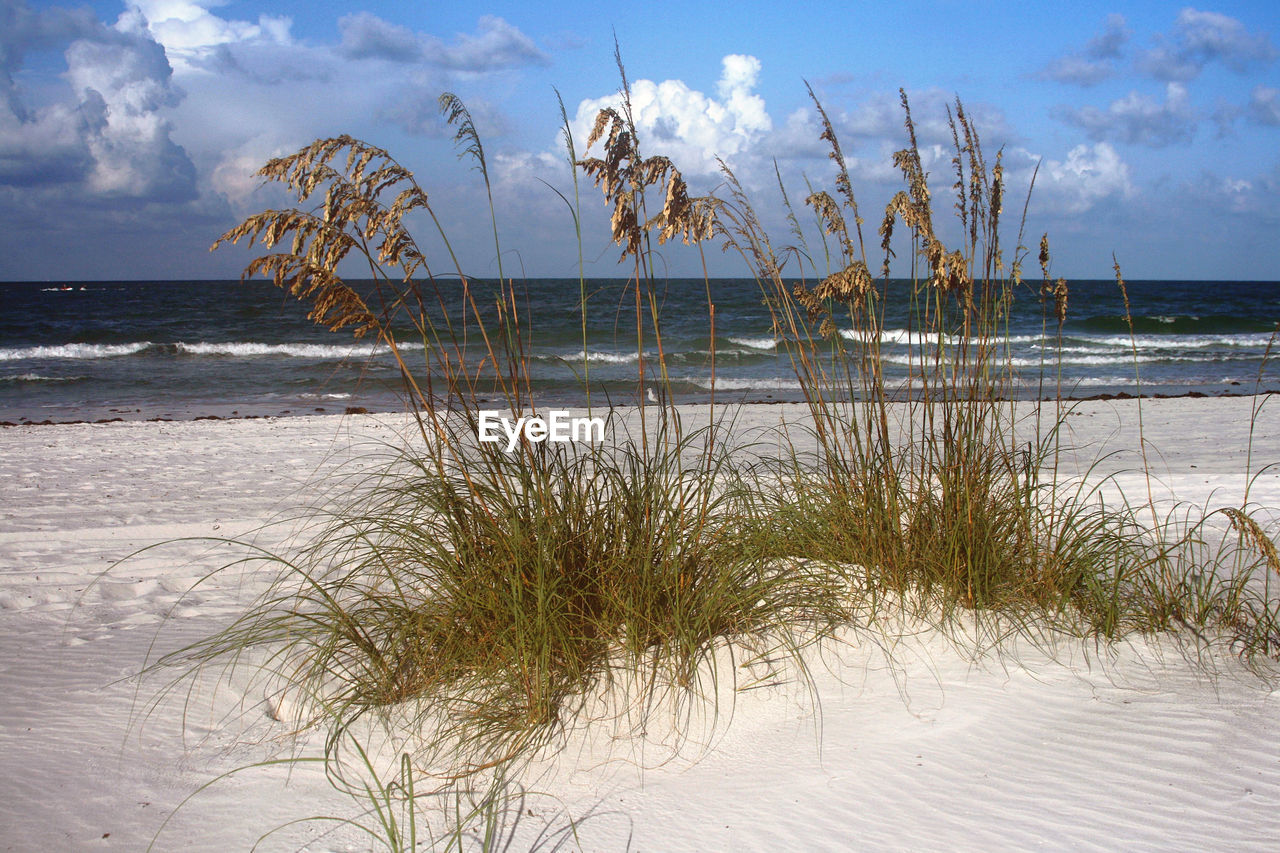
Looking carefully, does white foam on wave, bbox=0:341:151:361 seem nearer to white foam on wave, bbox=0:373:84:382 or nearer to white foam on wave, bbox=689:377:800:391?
white foam on wave, bbox=0:373:84:382

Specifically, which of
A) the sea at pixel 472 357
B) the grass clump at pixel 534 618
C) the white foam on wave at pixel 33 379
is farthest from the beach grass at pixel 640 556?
the white foam on wave at pixel 33 379

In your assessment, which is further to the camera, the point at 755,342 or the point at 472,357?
the point at 755,342

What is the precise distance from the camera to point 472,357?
1995 centimetres

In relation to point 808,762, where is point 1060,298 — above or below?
above

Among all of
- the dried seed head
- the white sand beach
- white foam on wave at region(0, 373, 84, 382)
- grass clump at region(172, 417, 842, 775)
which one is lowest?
the white sand beach

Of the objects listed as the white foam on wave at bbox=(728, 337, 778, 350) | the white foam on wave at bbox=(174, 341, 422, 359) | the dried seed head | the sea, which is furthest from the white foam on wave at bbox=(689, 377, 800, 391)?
the dried seed head

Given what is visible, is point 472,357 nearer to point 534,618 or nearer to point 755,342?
point 755,342

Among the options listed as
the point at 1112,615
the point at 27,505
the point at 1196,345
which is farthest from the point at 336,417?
the point at 1196,345

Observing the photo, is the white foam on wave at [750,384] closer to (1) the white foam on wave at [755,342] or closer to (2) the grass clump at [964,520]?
(1) the white foam on wave at [755,342]

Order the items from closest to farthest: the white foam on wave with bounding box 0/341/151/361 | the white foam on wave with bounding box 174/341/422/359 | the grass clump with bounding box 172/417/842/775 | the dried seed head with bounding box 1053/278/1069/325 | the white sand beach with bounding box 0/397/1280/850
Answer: the white sand beach with bounding box 0/397/1280/850 < the grass clump with bounding box 172/417/842/775 < the dried seed head with bounding box 1053/278/1069/325 < the white foam on wave with bounding box 0/341/151/361 < the white foam on wave with bounding box 174/341/422/359

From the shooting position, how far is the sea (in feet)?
48.5

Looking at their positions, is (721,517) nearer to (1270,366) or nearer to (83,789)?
(83,789)

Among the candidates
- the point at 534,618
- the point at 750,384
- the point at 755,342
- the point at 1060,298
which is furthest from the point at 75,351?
the point at 1060,298

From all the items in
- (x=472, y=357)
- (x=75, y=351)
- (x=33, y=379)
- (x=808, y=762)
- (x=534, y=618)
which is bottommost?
(x=808, y=762)
